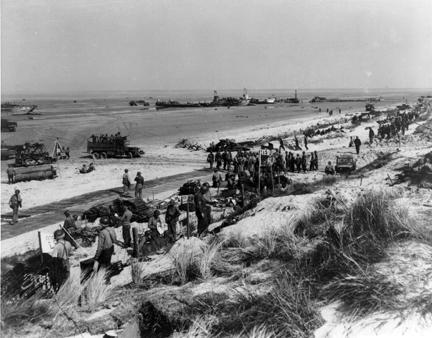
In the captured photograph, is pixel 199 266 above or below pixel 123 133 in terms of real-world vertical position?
above

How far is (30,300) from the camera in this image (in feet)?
19.7

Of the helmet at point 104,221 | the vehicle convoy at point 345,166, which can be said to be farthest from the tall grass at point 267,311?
the vehicle convoy at point 345,166

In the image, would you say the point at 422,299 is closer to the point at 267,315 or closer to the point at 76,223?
the point at 267,315

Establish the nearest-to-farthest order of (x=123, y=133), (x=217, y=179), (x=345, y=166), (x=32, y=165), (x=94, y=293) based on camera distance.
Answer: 1. (x=94, y=293)
2. (x=217, y=179)
3. (x=345, y=166)
4. (x=32, y=165)
5. (x=123, y=133)

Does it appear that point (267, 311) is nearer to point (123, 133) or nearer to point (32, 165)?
point (32, 165)

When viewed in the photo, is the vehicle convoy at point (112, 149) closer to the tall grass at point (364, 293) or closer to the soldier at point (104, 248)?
the soldier at point (104, 248)

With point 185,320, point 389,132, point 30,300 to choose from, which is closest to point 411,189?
point 185,320

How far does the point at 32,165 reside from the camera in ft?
84.3

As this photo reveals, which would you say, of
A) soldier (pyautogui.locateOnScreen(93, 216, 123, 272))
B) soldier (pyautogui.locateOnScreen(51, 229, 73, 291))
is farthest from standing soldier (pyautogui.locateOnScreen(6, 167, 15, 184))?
soldier (pyautogui.locateOnScreen(93, 216, 123, 272))

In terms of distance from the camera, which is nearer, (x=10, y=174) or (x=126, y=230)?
(x=126, y=230)

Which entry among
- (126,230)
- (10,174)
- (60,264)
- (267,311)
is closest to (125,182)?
(10,174)

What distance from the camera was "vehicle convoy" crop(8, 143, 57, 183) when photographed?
2314cm

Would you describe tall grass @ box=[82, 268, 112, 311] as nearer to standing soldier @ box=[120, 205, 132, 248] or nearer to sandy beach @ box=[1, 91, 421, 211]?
standing soldier @ box=[120, 205, 132, 248]

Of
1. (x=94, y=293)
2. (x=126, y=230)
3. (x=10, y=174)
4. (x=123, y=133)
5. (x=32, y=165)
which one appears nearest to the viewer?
(x=94, y=293)
